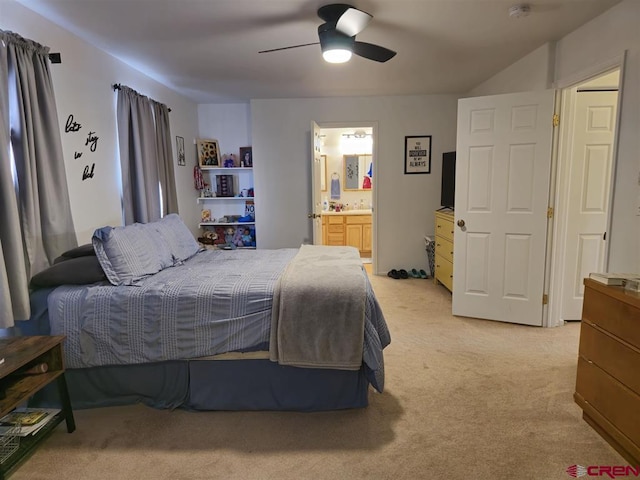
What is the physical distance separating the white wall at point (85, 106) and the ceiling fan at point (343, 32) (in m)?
1.76

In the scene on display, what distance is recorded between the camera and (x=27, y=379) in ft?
6.15

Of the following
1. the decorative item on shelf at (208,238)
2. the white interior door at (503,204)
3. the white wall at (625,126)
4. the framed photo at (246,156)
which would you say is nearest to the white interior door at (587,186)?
the white interior door at (503,204)

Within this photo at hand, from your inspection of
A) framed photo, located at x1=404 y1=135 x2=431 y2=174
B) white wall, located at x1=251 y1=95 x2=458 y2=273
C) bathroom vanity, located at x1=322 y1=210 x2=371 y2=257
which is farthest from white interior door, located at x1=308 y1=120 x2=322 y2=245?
bathroom vanity, located at x1=322 y1=210 x2=371 y2=257

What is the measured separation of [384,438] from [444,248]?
2861mm

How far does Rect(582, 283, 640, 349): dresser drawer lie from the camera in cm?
170

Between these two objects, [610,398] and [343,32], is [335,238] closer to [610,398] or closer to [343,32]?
[343,32]

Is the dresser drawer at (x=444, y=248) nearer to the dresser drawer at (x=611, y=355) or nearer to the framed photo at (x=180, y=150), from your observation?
the dresser drawer at (x=611, y=355)

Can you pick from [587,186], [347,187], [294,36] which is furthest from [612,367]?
[347,187]

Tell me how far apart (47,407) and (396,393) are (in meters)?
2.05

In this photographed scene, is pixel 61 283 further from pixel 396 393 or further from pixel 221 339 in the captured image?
pixel 396 393

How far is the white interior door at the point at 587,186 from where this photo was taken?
10.4 ft

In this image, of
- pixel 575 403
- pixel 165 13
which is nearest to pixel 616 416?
pixel 575 403

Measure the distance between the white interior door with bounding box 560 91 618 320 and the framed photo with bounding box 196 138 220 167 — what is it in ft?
13.0

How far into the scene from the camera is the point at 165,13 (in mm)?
2402
